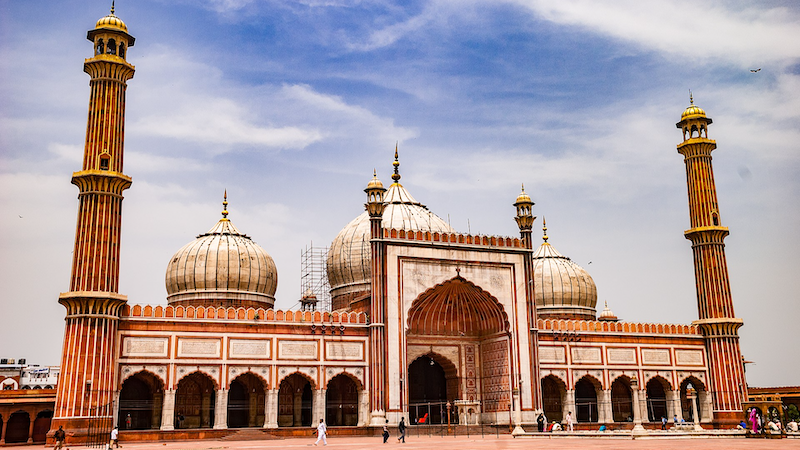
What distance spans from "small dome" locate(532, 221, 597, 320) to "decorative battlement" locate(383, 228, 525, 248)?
776 cm

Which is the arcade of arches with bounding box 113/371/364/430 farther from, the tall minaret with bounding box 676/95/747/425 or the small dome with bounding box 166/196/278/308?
the tall minaret with bounding box 676/95/747/425

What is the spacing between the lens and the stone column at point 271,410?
88.7 feet

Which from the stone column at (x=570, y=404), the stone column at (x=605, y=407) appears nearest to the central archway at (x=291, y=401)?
the stone column at (x=570, y=404)

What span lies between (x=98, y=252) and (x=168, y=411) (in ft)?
18.4

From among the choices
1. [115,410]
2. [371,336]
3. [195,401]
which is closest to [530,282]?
[371,336]

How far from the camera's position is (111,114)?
27312 mm

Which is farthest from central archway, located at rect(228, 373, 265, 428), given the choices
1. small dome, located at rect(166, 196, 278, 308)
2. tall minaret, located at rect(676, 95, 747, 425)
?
tall minaret, located at rect(676, 95, 747, 425)

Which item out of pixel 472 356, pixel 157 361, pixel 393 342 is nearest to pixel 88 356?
pixel 157 361

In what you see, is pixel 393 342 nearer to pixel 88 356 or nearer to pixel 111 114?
pixel 88 356

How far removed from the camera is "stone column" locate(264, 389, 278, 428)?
27031mm

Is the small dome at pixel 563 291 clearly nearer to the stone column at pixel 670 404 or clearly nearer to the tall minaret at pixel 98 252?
the stone column at pixel 670 404

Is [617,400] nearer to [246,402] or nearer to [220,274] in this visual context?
[246,402]

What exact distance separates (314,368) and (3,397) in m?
11.4

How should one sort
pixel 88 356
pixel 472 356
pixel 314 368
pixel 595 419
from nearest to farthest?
1. pixel 88 356
2. pixel 314 368
3. pixel 472 356
4. pixel 595 419
